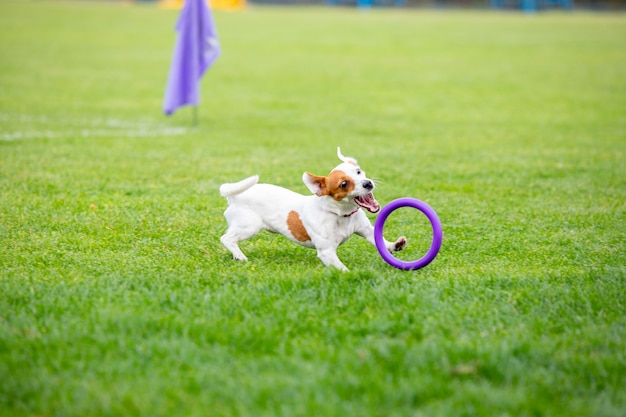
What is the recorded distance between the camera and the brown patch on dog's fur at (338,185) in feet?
15.0

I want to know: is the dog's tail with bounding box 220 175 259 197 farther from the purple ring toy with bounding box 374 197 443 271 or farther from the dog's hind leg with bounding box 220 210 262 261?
the purple ring toy with bounding box 374 197 443 271

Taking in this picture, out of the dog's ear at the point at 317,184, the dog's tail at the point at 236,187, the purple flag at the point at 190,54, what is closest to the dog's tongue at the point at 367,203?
the dog's ear at the point at 317,184

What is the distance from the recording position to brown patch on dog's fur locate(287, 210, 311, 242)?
15.9 ft

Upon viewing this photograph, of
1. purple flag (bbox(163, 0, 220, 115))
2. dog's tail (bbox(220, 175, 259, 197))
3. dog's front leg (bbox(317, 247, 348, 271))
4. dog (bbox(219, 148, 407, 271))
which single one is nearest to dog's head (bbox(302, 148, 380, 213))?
dog (bbox(219, 148, 407, 271))

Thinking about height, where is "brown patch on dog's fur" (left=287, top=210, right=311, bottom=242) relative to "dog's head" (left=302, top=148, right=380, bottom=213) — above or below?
below

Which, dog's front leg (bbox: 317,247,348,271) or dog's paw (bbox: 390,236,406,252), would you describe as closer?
dog's front leg (bbox: 317,247,348,271)

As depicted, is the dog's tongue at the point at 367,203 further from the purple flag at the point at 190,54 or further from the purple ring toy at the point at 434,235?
the purple flag at the point at 190,54

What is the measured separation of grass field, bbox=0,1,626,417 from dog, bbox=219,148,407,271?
7.7 inches

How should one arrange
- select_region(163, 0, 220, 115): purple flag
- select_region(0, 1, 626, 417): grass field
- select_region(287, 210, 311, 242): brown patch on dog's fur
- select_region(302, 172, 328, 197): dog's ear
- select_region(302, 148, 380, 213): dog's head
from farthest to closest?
select_region(163, 0, 220, 115): purple flag → select_region(287, 210, 311, 242): brown patch on dog's fur → select_region(302, 172, 328, 197): dog's ear → select_region(302, 148, 380, 213): dog's head → select_region(0, 1, 626, 417): grass field

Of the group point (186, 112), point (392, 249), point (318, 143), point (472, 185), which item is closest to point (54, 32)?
point (186, 112)

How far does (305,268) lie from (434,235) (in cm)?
84

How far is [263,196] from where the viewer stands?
16.3ft

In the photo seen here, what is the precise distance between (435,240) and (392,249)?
0.41 metres

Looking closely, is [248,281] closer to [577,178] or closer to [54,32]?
[577,178]
